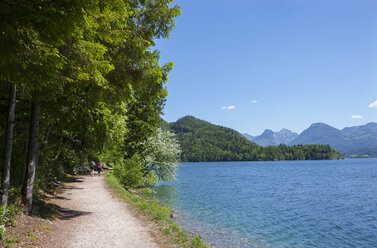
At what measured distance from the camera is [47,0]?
4254mm

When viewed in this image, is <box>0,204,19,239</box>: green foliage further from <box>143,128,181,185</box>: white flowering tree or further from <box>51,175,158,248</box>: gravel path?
<box>143,128,181,185</box>: white flowering tree

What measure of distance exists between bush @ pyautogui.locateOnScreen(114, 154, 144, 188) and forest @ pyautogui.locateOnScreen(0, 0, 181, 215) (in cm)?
1142

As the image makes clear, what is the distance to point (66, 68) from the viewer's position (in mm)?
7977

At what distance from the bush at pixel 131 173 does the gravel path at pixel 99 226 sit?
983 cm

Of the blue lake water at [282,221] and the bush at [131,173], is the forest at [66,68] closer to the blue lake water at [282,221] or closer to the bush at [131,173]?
the blue lake water at [282,221]

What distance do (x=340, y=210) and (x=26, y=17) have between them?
Result: 98.8 feet

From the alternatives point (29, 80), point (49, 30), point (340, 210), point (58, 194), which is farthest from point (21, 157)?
point (340, 210)

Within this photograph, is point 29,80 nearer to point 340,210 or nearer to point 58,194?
point 58,194

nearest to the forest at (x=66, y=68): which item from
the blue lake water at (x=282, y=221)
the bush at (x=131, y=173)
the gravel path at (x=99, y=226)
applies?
the gravel path at (x=99, y=226)

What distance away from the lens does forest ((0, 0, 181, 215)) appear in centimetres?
424

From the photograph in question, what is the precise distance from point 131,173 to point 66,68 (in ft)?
66.5

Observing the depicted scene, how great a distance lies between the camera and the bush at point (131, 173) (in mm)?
26562

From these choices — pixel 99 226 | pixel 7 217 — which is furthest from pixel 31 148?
pixel 99 226

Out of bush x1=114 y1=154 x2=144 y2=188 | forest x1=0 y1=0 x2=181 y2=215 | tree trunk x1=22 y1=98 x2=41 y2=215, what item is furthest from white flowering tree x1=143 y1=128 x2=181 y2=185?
tree trunk x1=22 y1=98 x2=41 y2=215
